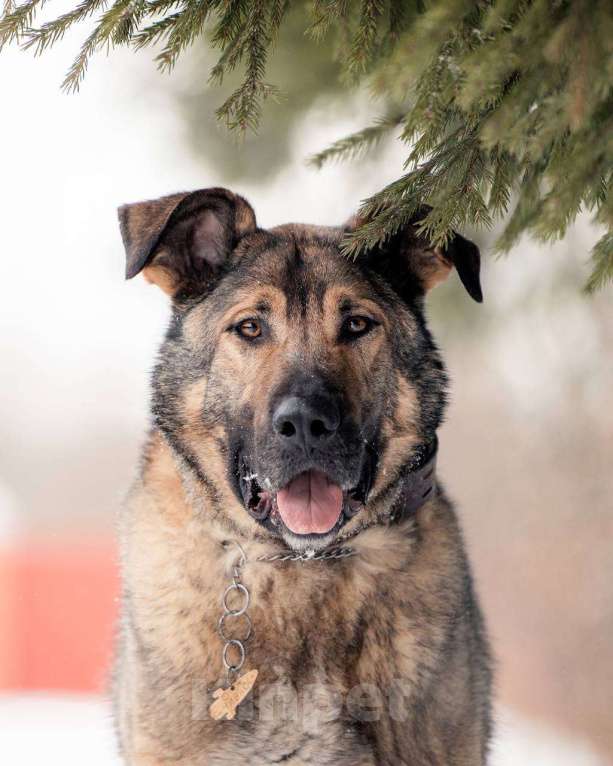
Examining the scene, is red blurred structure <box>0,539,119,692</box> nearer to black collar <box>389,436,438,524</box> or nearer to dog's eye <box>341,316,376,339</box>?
black collar <box>389,436,438,524</box>

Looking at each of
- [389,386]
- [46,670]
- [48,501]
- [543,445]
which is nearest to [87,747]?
[46,670]

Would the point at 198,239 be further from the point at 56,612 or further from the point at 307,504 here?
the point at 56,612

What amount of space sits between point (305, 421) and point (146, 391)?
4.48m

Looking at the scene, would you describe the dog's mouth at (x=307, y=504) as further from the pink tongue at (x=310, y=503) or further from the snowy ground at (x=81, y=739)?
the snowy ground at (x=81, y=739)

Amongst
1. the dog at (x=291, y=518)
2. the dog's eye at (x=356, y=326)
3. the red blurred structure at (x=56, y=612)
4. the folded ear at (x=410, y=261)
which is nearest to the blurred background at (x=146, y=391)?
the red blurred structure at (x=56, y=612)

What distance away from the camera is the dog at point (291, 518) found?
9.11 feet

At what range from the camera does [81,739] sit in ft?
17.2

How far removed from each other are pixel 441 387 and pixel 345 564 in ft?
2.25

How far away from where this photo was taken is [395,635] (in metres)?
2.95

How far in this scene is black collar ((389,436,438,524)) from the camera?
3098 millimetres

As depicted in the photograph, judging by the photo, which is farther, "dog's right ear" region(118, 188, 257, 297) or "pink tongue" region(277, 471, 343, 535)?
"dog's right ear" region(118, 188, 257, 297)

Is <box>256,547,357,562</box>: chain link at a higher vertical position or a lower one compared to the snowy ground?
higher

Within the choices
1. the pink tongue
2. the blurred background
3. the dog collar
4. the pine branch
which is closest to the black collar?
the dog collar

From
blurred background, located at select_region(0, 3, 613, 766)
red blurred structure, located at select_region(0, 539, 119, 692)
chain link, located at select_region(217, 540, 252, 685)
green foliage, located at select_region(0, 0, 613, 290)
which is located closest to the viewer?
green foliage, located at select_region(0, 0, 613, 290)
